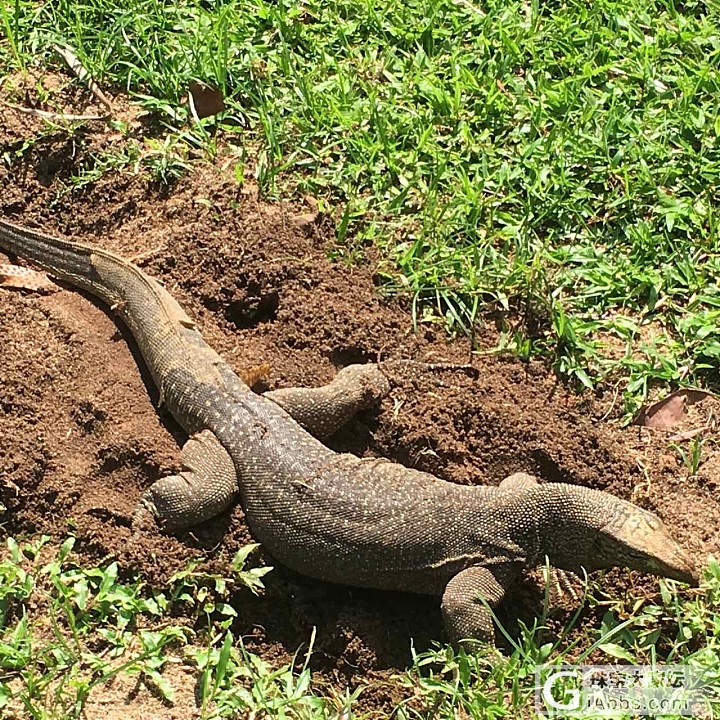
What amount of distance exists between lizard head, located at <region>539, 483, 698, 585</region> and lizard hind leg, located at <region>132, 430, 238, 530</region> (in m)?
1.55

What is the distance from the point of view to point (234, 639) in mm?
4801

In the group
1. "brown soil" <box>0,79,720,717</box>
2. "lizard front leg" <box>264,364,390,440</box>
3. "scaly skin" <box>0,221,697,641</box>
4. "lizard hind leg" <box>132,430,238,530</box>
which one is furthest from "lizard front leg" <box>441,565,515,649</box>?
"lizard hind leg" <box>132,430,238,530</box>

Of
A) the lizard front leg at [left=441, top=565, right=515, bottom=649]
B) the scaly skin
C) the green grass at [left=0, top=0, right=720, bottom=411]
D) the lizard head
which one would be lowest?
the lizard front leg at [left=441, top=565, right=515, bottom=649]

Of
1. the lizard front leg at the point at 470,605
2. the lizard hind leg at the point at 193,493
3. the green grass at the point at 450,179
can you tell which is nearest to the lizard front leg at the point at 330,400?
the lizard hind leg at the point at 193,493

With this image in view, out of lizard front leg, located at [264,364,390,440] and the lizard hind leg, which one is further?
lizard front leg, located at [264,364,390,440]

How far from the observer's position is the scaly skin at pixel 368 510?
472cm

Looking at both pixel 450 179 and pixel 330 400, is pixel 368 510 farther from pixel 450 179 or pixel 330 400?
pixel 450 179

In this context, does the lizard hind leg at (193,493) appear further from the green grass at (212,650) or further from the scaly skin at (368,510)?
the green grass at (212,650)

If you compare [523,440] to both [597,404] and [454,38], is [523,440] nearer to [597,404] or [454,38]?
[597,404]

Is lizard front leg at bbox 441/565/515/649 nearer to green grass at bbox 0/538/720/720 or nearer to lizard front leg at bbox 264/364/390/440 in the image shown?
green grass at bbox 0/538/720/720

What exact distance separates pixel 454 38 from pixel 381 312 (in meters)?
2.34

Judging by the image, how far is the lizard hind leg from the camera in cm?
497

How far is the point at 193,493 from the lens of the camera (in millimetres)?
4969

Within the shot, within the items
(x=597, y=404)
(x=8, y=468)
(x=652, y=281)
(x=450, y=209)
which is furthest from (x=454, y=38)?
(x=8, y=468)
